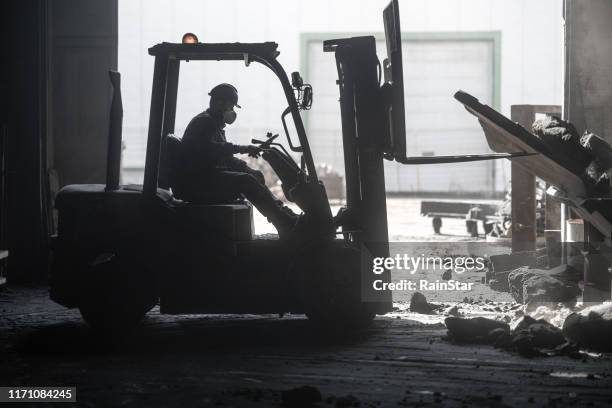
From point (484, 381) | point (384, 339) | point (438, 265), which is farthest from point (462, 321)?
A: point (438, 265)

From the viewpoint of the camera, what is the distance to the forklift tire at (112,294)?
22.1 feet

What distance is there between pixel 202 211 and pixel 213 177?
0.28m

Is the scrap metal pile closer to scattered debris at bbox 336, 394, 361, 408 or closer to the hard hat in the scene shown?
the hard hat

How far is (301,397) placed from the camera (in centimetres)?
490

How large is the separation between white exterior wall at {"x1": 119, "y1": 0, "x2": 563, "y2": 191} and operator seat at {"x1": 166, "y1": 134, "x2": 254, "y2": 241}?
60.5ft

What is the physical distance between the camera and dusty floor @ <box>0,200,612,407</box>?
16.9 feet

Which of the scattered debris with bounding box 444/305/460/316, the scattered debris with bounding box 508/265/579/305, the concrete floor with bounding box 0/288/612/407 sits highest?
the scattered debris with bounding box 508/265/579/305

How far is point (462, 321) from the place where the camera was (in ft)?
22.0

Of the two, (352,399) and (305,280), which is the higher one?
(305,280)

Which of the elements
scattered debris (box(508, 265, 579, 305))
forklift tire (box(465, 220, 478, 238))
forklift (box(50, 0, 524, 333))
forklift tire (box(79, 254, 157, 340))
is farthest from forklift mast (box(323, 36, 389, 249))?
forklift tire (box(465, 220, 478, 238))

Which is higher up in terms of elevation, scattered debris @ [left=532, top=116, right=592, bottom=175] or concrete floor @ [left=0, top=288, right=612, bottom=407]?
scattered debris @ [left=532, top=116, right=592, bottom=175]

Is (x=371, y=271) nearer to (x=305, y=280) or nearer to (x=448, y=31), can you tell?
(x=305, y=280)

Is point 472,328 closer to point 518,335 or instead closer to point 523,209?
point 518,335

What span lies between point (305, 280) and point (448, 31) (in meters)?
20.3
